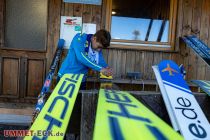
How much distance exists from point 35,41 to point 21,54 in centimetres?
32

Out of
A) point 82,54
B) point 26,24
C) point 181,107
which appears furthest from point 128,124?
point 26,24

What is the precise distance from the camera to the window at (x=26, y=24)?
16.1 feet

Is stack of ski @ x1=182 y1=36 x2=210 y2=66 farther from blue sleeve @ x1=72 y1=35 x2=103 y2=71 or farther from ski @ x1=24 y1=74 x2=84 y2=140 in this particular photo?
ski @ x1=24 y1=74 x2=84 y2=140

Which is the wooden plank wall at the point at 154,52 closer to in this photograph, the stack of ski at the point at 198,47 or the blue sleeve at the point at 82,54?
the stack of ski at the point at 198,47

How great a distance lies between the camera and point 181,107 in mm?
1760

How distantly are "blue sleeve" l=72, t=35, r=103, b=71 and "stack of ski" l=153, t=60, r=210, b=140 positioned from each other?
38.7 inches

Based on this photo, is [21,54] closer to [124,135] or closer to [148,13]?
[148,13]

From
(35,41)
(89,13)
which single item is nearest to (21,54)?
(35,41)

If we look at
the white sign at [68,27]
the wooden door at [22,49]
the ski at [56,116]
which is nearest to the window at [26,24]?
the wooden door at [22,49]

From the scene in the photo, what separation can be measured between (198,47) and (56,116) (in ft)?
11.6

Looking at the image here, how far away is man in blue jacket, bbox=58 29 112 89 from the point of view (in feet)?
10.3

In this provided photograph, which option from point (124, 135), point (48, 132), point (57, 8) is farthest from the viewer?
point (57, 8)

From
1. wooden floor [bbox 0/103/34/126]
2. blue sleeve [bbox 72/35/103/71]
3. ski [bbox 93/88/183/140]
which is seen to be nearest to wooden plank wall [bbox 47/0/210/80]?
wooden floor [bbox 0/103/34/126]

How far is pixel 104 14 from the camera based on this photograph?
489 centimetres
